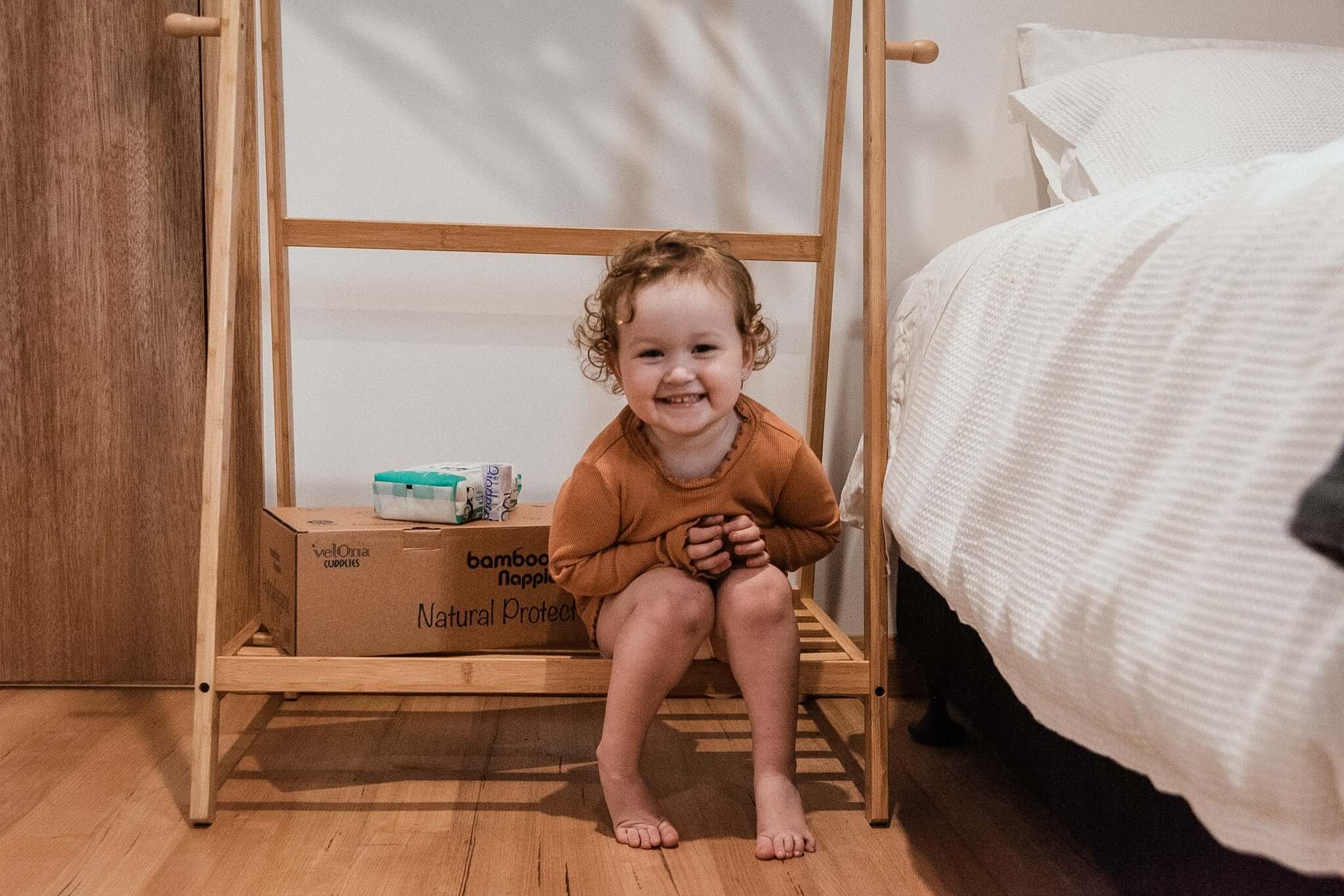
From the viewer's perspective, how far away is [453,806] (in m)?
1.08

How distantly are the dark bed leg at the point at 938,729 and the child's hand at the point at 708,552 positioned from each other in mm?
391

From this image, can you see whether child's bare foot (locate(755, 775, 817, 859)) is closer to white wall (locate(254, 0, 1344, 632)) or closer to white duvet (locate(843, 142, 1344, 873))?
white duvet (locate(843, 142, 1344, 873))

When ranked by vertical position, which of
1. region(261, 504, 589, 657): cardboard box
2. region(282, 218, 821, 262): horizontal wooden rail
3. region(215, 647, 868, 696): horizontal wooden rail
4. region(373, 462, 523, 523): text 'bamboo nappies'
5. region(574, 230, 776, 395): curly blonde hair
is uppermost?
region(282, 218, 821, 262): horizontal wooden rail

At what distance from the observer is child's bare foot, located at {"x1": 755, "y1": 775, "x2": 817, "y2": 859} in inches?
38.4

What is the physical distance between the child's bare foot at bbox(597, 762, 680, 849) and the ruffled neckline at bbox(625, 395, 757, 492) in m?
0.28

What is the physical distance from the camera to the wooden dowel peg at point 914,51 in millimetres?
1127

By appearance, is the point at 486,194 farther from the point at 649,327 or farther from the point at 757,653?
the point at 757,653

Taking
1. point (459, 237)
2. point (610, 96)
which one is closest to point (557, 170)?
point (610, 96)

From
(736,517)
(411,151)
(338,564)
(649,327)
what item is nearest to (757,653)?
(736,517)

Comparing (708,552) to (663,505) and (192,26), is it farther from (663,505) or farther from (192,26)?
(192,26)

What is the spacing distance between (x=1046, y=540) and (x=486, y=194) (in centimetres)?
96

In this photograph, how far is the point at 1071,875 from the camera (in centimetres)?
93

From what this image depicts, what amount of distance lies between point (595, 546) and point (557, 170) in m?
0.59

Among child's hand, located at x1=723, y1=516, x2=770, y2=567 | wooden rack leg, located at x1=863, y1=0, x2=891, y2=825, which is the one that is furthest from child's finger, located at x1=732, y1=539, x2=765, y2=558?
wooden rack leg, located at x1=863, y1=0, x2=891, y2=825
